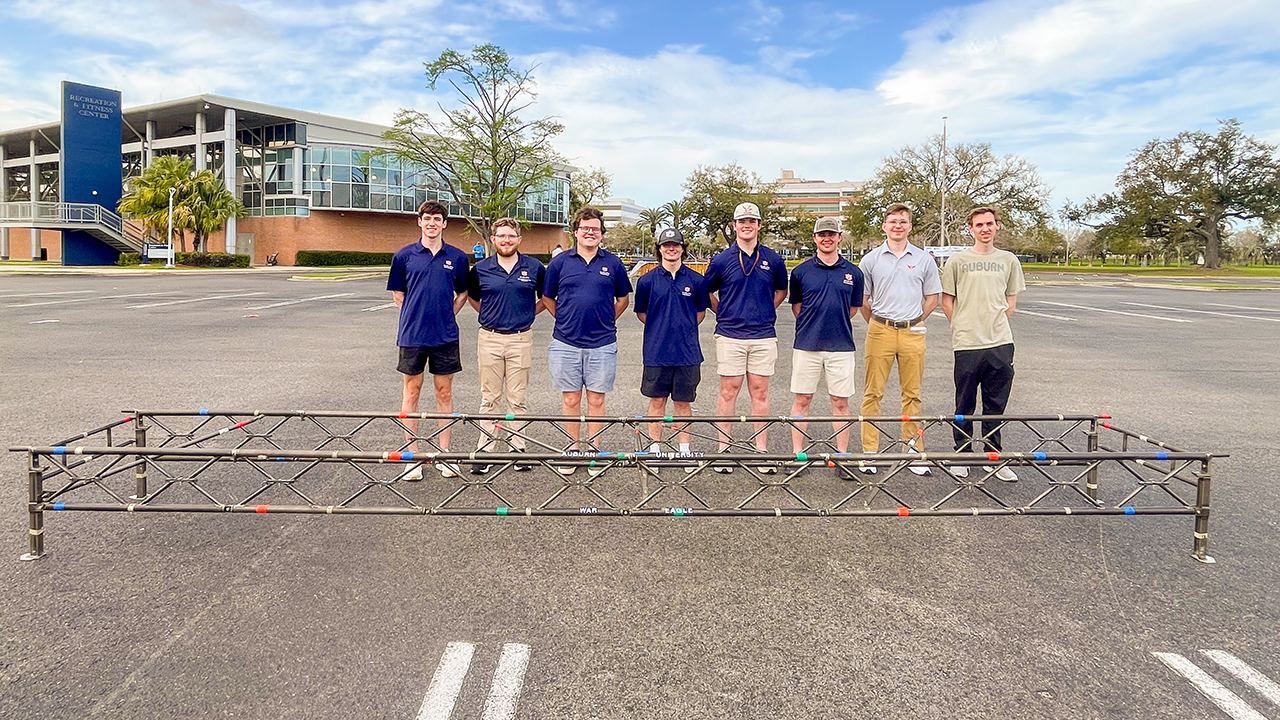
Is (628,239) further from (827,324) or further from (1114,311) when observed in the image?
(827,324)

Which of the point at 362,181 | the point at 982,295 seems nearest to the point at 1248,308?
the point at 982,295

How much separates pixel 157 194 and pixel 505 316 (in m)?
50.8

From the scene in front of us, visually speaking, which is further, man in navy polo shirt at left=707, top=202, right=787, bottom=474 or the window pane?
the window pane

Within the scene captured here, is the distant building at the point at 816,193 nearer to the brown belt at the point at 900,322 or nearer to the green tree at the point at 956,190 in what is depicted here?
the green tree at the point at 956,190

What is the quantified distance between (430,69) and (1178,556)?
144 ft

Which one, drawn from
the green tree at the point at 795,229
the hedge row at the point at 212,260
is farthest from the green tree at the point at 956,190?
the hedge row at the point at 212,260

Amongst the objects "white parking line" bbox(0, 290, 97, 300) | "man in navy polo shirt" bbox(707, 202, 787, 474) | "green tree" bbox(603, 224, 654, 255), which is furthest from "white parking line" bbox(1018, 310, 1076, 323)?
"green tree" bbox(603, 224, 654, 255)

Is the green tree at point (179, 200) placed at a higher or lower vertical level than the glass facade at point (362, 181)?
lower

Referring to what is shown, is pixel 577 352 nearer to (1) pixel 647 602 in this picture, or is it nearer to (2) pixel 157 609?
(1) pixel 647 602

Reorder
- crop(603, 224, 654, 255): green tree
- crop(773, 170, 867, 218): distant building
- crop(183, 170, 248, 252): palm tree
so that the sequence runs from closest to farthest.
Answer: crop(183, 170, 248, 252): palm tree → crop(603, 224, 654, 255): green tree → crop(773, 170, 867, 218): distant building

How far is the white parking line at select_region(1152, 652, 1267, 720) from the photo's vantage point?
8.96 ft

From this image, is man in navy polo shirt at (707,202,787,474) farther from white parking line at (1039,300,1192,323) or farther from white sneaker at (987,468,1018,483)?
white parking line at (1039,300,1192,323)

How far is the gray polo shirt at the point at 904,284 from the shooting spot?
5879 millimetres

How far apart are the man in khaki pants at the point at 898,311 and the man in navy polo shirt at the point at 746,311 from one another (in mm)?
752
